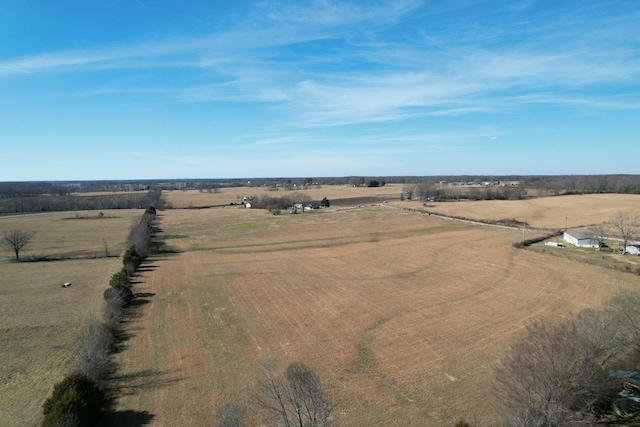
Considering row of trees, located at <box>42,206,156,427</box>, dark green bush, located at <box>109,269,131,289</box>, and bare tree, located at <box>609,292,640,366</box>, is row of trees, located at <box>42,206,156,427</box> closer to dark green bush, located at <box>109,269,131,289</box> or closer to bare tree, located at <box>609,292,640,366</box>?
dark green bush, located at <box>109,269,131,289</box>

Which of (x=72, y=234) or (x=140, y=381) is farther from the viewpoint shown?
(x=72, y=234)

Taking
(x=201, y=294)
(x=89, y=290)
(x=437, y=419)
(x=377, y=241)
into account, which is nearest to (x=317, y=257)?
(x=377, y=241)

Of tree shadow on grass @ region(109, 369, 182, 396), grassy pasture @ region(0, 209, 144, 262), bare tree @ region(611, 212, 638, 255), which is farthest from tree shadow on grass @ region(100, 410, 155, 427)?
bare tree @ region(611, 212, 638, 255)

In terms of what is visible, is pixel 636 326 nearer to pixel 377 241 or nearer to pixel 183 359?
pixel 183 359

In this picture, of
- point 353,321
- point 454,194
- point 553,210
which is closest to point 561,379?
point 353,321

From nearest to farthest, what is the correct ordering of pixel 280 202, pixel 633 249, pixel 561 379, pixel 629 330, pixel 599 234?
pixel 561 379
pixel 629 330
pixel 633 249
pixel 599 234
pixel 280 202

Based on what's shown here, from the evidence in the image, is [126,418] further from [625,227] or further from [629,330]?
[625,227]

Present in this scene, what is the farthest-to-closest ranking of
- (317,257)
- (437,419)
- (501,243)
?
(501,243) < (317,257) < (437,419)
